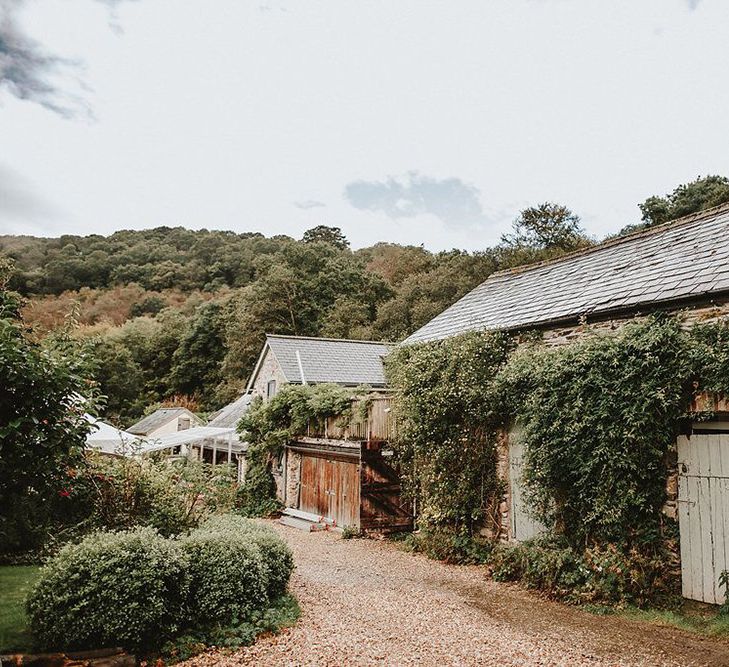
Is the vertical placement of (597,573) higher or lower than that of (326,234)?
lower

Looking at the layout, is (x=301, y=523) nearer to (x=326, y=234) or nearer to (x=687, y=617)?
(x=687, y=617)

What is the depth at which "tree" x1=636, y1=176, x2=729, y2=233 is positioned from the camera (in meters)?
26.7

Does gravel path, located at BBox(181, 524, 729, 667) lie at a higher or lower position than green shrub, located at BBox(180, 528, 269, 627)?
lower

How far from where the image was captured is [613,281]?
10172 millimetres

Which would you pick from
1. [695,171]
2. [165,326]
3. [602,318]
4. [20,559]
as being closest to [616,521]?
[602,318]

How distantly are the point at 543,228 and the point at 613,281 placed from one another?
91.3 feet

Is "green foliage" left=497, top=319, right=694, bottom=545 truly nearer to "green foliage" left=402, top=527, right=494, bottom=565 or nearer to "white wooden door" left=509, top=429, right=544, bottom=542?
"white wooden door" left=509, top=429, right=544, bottom=542

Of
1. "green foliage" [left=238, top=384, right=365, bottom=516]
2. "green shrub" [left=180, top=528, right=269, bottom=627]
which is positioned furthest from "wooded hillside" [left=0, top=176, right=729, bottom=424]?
"green shrub" [left=180, top=528, right=269, bottom=627]

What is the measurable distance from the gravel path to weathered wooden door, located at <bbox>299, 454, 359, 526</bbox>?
468 centimetres

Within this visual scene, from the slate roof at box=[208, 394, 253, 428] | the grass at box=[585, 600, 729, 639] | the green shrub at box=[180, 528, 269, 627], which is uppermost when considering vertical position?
the slate roof at box=[208, 394, 253, 428]

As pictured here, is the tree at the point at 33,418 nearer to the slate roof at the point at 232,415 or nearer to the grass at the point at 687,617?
the grass at the point at 687,617

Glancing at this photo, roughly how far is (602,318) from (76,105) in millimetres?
11679

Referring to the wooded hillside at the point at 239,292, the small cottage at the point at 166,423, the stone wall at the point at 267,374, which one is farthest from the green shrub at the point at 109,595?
the small cottage at the point at 166,423

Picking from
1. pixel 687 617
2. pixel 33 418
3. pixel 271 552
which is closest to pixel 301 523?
pixel 271 552
